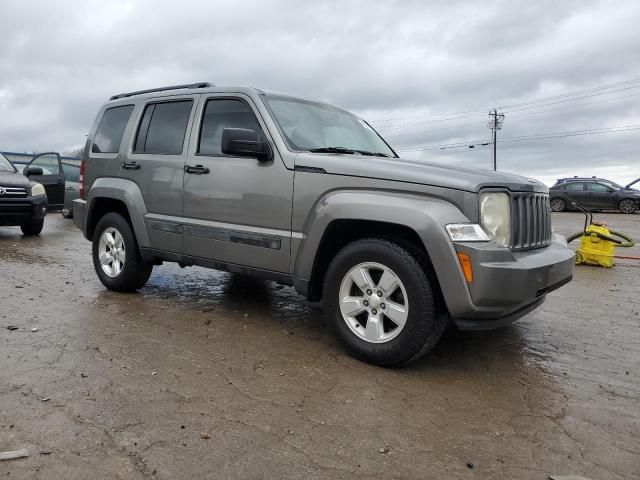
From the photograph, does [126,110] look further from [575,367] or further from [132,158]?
[575,367]

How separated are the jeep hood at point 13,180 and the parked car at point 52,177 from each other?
6.97 feet

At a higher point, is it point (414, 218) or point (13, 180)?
point (13, 180)

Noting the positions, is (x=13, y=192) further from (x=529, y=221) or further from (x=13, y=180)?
(x=529, y=221)

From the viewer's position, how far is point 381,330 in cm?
351

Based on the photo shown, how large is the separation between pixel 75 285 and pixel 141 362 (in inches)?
111

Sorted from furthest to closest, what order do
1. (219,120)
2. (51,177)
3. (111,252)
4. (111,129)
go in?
1. (51,177)
2. (111,129)
3. (111,252)
4. (219,120)

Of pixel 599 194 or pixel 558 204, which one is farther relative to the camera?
pixel 558 204

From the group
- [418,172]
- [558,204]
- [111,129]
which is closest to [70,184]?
[111,129]

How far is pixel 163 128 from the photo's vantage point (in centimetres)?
508

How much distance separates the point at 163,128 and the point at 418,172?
2760 millimetres

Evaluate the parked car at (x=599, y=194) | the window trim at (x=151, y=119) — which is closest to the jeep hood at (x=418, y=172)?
the window trim at (x=151, y=119)

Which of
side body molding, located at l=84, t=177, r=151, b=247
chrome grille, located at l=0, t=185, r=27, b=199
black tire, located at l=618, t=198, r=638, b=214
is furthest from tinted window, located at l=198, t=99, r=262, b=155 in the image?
black tire, located at l=618, t=198, r=638, b=214

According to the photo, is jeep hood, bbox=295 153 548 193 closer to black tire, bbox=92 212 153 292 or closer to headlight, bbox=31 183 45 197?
black tire, bbox=92 212 153 292

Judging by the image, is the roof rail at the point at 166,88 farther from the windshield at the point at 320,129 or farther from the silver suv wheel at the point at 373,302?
the silver suv wheel at the point at 373,302
